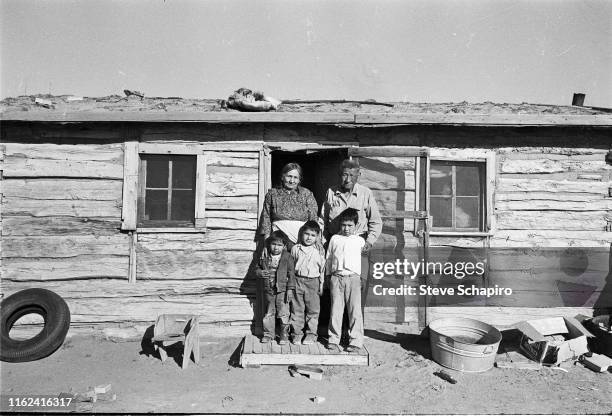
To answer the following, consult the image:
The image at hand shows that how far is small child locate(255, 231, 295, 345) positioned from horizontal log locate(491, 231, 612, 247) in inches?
119

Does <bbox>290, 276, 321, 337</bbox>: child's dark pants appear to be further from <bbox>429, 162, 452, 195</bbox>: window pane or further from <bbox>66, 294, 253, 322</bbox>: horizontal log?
<bbox>429, 162, 452, 195</bbox>: window pane

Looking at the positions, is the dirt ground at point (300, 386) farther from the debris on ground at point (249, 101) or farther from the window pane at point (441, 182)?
the debris on ground at point (249, 101)

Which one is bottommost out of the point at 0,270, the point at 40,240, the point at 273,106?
the point at 0,270

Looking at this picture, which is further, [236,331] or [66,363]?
[236,331]

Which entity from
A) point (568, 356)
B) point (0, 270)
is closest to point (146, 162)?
point (0, 270)

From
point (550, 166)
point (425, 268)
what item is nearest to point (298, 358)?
point (425, 268)

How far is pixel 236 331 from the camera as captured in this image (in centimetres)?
552

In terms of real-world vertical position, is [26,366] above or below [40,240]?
below

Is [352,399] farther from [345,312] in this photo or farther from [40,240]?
[40,240]

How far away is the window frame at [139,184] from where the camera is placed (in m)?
5.40

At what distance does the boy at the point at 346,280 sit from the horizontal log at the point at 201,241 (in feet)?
4.38

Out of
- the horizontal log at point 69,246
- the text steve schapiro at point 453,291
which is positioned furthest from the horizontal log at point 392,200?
the horizontal log at point 69,246

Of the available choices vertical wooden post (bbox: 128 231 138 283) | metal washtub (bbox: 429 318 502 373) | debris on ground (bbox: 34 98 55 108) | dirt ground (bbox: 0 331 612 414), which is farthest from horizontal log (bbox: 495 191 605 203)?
debris on ground (bbox: 34 98 55 108)

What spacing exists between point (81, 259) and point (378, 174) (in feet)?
13.8
